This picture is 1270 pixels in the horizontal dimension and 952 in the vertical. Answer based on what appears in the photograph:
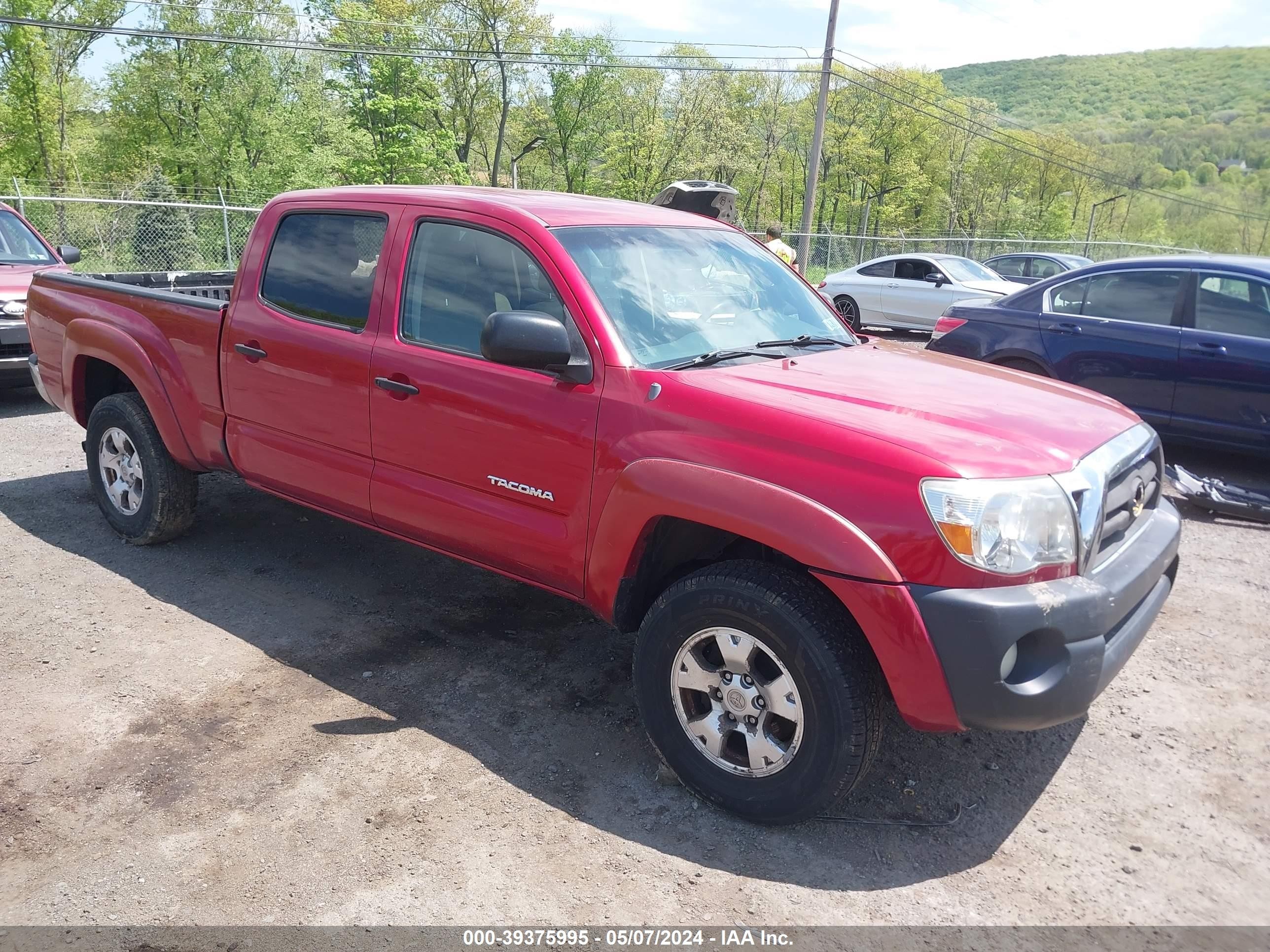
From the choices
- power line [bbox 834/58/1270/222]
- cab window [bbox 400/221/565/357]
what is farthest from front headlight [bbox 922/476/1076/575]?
power line [bbox 834/58/1270/222]

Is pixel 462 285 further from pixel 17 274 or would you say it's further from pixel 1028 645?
pixel 17 274

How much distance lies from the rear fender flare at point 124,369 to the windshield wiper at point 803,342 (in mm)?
3041

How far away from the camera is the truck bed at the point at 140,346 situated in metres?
4.59

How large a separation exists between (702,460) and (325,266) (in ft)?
7.25

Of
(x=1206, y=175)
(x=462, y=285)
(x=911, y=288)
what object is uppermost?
(x=1206, y=175)

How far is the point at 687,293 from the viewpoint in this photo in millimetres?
3611

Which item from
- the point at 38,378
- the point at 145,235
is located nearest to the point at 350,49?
the point at 145,235

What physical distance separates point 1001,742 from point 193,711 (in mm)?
3090

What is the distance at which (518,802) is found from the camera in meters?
3.07

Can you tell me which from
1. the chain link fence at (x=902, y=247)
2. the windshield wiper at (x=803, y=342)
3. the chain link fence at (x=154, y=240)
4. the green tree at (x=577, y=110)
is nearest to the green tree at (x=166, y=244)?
the chain link fence at (x=154, y=240)

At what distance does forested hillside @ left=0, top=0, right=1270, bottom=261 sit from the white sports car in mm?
17462

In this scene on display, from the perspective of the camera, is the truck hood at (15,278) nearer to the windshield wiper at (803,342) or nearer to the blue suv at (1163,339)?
the windshield wiper at (803,342)

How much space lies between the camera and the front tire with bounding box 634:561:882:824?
8.91ft

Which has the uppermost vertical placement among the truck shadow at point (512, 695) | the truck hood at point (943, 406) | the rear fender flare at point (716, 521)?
the truck hood at point (943, 406)
